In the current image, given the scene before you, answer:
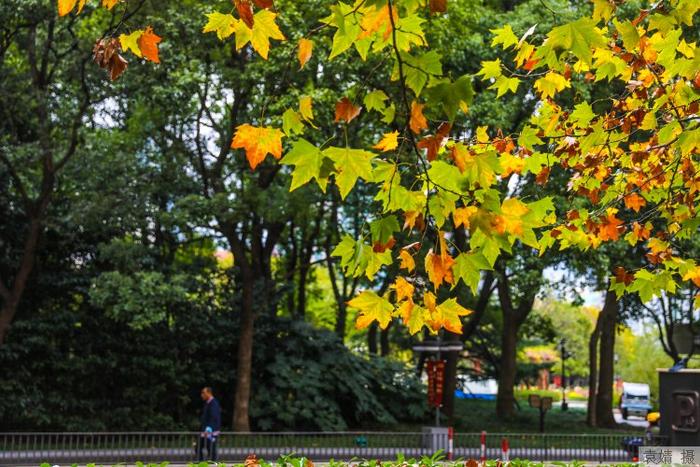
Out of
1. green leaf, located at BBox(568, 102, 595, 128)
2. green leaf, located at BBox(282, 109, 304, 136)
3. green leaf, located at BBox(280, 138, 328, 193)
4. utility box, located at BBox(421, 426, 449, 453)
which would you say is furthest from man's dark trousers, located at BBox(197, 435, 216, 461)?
green leaf, located at BBox(280, 138, 328, 193)

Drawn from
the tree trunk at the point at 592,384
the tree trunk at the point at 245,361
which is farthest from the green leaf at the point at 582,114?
the tree trunk at the point at 592,384

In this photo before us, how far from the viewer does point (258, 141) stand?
150 inches

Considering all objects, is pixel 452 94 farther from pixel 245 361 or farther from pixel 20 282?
pixel 245 361

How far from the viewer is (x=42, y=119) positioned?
21.8 m

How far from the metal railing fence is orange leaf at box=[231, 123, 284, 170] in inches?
641

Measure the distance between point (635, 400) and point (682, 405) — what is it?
1541 inches

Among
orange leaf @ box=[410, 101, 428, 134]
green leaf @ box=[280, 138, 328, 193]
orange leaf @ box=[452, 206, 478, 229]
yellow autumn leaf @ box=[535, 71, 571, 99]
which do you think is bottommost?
orange leaf @ box=[452, 206, 478, 229]

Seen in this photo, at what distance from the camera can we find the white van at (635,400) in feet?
167

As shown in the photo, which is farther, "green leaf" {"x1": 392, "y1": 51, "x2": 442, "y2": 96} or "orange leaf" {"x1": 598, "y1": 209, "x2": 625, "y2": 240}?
"orange leaf" {"x1": 598, "y1": 209, "x2": 625, "y2": 240}

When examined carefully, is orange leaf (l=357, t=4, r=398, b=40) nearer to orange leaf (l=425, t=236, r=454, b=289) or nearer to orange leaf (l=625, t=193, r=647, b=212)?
orange leaf (l=425, t=236, r=454, b=289)

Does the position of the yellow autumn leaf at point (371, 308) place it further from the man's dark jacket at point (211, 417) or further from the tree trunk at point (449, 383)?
the tree trunk at point (449, 383)

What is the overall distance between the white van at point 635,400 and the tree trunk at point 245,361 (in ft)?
101

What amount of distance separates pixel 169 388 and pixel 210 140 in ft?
Result: 26.4

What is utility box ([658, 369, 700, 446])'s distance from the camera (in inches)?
571
